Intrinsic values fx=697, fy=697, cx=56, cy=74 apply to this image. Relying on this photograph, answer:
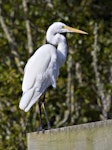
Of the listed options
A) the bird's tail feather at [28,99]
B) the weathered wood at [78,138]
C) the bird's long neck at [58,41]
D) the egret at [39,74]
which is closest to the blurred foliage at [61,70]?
the bird's long neck at [58,41]

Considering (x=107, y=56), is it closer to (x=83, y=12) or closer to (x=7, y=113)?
(x=83, y=12)

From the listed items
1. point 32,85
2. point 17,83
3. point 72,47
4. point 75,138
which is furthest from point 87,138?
point 72,47

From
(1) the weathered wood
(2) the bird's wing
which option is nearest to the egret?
(2) the bird's wing

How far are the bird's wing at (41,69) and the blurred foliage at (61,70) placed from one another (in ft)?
6.71

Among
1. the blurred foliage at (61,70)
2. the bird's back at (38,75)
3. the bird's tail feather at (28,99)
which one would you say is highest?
the bird's back at (38,75)

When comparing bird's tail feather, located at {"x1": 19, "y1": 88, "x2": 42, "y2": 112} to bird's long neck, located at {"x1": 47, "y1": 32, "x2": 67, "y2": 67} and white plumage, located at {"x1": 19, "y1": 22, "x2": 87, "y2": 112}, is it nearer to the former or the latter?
white plumage, located at {"x1": 19, "y1": 22, "x2": 87, "y2": 112}

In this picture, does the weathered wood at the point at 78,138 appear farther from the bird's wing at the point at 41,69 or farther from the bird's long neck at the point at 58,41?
the bird's long neck at the point at 58,41

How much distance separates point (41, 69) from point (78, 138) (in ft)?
3.32

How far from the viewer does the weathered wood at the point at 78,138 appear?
Result: 4836mm

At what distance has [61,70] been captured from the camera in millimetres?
8523

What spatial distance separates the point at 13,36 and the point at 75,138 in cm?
396

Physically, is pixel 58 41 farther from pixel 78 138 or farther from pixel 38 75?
pixel 78 138

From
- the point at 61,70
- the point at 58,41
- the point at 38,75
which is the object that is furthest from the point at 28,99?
the point at 61,70

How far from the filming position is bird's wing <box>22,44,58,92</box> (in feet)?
18.9
